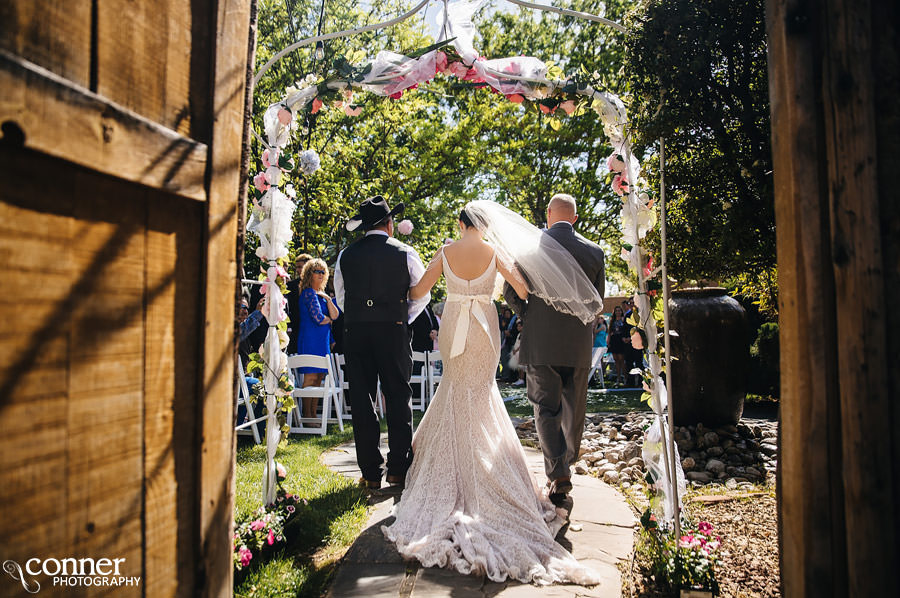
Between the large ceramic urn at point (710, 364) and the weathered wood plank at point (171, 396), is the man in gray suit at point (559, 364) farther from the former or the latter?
the weathered wood plank at point (171, 396)

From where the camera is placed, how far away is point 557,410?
4281mm

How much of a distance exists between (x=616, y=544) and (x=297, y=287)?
547 centimetres

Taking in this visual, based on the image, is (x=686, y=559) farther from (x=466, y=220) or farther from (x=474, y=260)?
(x=466, y=220)

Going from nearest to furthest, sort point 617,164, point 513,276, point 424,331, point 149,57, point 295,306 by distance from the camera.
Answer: point 149,57, point 617,164, point 513,276, point 295,306, point 424,331

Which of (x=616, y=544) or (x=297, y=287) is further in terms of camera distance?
(x=297, y=287)

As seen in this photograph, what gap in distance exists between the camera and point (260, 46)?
40.1ft


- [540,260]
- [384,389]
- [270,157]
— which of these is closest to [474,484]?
[384,389]

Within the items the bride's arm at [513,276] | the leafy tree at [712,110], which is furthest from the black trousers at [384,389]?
the leafy tree at [712,110]

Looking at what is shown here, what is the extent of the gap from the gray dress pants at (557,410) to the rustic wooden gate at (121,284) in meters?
2.97

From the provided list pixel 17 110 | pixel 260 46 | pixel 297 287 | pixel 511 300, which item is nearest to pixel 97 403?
pixel 17 110

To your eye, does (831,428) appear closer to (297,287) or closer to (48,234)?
(48,234)

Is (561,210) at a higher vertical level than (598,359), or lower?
higher

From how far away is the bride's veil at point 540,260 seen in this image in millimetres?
4145

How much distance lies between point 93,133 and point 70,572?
0.94m
